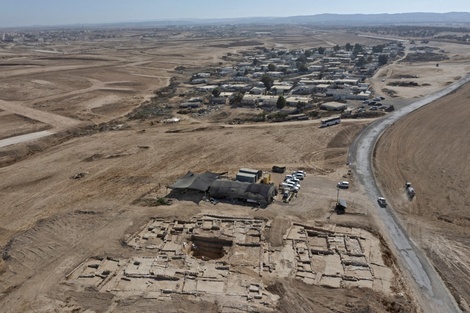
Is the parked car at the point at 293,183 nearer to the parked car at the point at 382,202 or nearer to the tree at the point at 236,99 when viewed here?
the parked car at the point at 382,202

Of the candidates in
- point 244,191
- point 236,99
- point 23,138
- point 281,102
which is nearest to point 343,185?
point 244,191

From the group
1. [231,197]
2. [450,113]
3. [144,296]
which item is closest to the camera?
[144,296]

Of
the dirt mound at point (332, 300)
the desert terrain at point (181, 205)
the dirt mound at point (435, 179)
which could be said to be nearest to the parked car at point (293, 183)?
the desert terrain at point (181, 205)

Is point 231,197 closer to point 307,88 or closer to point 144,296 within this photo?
point 144,296

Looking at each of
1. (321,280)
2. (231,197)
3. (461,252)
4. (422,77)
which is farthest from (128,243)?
(422,77)

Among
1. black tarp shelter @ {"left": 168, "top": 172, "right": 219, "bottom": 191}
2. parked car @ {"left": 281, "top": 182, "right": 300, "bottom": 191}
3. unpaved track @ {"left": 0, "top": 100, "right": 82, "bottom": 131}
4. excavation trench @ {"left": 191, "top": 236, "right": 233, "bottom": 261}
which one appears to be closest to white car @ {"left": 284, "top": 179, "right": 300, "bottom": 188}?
parked car @ {"left": 281, "top": 182, "right": 300, "bottom": 191}
